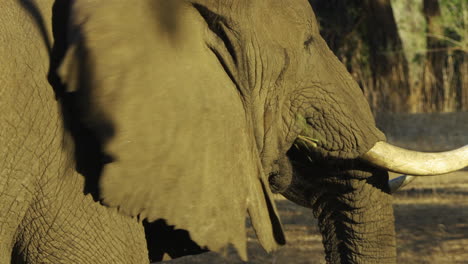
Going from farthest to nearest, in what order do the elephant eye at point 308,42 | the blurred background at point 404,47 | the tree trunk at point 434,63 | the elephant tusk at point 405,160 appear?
Result: the tree trunk at point 434,63, the blurred background at point 404,47, the elephant tusk at point 405,160, the elephant eye at point 308,42

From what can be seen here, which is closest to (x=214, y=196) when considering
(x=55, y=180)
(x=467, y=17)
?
(x=55, y=180)

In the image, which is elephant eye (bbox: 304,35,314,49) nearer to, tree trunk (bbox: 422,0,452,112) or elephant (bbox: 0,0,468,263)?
elephant (bbox: 0,0,468,263)

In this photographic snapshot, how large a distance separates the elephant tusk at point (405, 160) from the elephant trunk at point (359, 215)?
11 cm

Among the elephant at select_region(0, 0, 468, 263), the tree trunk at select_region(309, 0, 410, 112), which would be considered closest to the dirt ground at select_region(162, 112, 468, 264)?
the tree trunk at select_region(309, 0, 410, 112)

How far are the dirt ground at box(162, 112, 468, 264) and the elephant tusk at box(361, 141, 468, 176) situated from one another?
2.47 meters

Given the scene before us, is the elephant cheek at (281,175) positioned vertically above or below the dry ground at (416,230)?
above

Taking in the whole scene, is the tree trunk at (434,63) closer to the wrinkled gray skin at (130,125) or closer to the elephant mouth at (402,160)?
the elephant mouth at (402,160)

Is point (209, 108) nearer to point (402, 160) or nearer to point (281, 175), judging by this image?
point (281, 175)

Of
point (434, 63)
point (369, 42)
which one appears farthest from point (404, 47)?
point (434, 63)

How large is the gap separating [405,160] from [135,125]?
1286 mm

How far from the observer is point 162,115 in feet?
9.34

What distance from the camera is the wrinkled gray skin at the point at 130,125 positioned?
108 inches

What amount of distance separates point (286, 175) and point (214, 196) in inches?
26.2

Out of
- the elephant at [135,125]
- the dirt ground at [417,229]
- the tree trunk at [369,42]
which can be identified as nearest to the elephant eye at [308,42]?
the elephant at [135,125]
